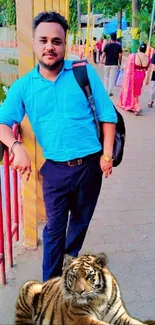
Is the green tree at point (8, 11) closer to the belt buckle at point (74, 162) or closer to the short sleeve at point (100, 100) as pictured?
the short sleeve at point (100, 100)

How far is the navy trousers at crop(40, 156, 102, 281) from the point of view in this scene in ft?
10.3

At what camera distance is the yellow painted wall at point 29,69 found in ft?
12.3

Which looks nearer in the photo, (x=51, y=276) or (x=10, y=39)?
(x=51, y=276)

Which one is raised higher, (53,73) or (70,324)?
(53,73)

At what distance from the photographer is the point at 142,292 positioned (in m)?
3.64

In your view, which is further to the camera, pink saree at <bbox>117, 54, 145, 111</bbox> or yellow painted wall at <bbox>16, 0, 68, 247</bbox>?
pink saree at <bbox>117, 54, 145, 111</bbox>

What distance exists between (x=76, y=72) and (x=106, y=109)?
1.02 feet

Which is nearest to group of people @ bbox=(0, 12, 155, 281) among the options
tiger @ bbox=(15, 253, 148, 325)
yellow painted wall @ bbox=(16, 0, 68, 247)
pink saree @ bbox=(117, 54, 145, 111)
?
tiger @ bbox=(15, 253, 148, 325)

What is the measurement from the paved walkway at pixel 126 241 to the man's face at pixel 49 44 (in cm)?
176

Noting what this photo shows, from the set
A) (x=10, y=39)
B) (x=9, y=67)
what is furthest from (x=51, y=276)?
(x=10, y=39)

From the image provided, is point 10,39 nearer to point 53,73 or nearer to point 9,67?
point 9,67

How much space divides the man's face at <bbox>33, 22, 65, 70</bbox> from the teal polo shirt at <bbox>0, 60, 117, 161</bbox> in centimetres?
8

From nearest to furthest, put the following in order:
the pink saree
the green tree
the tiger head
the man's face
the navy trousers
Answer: the tiger head
the man's face
the navy trousers
the pink saree
the green tree

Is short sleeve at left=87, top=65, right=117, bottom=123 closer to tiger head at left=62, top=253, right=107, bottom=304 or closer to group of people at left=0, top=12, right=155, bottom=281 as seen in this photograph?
group of people at left=0, top=12, right=155, bottom=281
